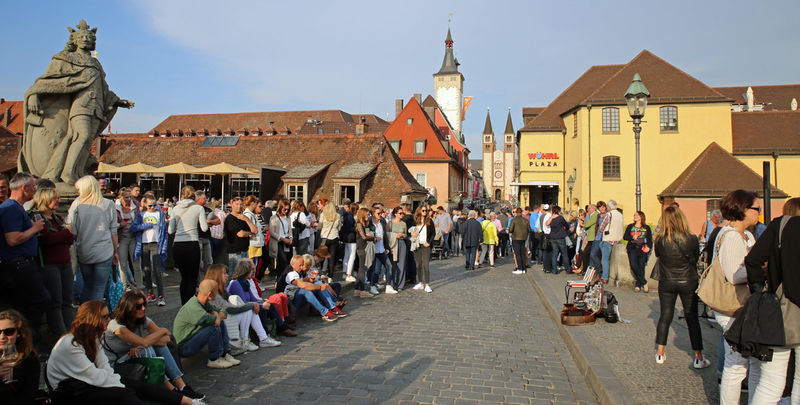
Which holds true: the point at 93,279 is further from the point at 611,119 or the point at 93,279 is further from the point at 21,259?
the point at 611,119

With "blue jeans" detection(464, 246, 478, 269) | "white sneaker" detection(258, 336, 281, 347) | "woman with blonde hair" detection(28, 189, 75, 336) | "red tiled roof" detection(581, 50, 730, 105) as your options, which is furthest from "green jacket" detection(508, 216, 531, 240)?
"red tiled roof" detection(581, 50, 730, 105)

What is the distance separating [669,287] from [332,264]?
8.38 meters

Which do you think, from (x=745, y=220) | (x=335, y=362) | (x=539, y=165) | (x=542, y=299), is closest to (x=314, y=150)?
(x=539, y=165)

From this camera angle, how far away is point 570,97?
42.5m

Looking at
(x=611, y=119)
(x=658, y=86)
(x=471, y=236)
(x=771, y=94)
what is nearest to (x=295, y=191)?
(x=471, y=236)

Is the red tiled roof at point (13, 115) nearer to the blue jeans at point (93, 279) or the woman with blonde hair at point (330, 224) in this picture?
the woman with blonde hair at point (330, 224)

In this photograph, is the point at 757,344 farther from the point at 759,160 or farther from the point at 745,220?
the point at 759,160

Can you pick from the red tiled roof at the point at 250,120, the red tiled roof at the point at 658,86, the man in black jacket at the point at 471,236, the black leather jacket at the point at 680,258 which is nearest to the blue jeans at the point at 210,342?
the black leather jacket at the point at 680,258

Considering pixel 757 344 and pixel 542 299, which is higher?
pixel 757 344

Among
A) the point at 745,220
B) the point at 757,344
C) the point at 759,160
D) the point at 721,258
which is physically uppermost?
the point at 759,160

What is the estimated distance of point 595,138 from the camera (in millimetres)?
35906

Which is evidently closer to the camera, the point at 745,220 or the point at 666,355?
the point at 745,220

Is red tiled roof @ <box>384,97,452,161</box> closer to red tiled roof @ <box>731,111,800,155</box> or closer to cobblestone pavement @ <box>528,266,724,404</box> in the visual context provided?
red tiled roof @ <box>731,111,800,155</box>

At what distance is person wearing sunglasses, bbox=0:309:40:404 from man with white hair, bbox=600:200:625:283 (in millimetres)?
11453
